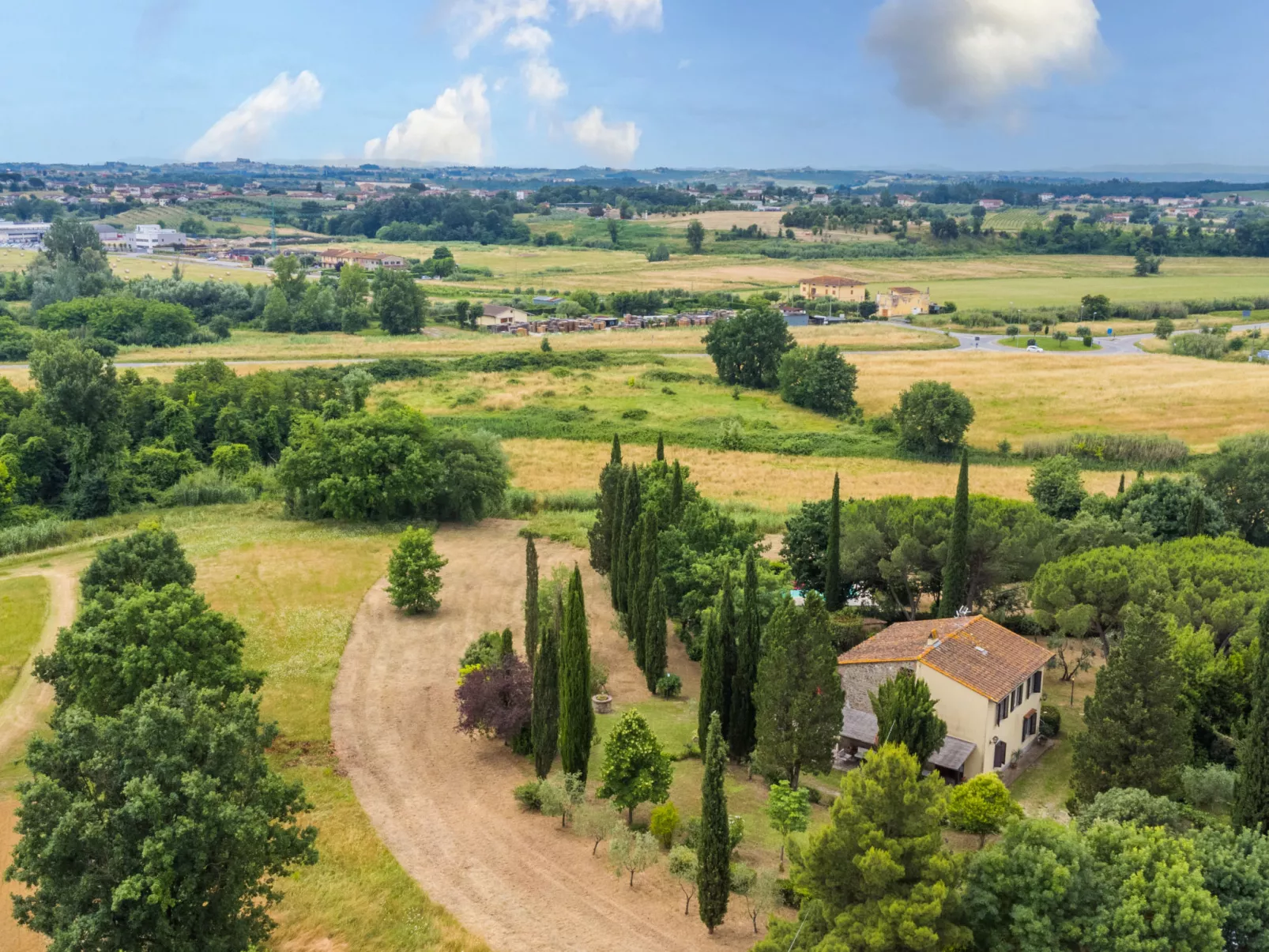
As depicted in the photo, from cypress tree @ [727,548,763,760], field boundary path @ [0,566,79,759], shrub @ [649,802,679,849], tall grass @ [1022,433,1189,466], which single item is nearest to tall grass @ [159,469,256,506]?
field boundary path @ [0,566,79,759]

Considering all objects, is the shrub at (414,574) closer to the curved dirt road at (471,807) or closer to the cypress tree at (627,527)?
the curved dirt road at (471,807)

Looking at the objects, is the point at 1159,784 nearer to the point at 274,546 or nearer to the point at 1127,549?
the point at 1127,549

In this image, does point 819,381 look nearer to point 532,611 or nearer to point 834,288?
point 532,611

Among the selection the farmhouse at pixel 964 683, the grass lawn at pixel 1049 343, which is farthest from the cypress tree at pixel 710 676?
the grass lawn at pixel 1049 343

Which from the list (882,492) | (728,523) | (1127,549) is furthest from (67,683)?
(882,492)

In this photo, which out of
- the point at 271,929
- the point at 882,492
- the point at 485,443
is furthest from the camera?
the point at 882,492

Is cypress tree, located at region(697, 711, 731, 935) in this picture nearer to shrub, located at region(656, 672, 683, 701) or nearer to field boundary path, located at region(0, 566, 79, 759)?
shrub, located at region(656, 672, 683, 701)
